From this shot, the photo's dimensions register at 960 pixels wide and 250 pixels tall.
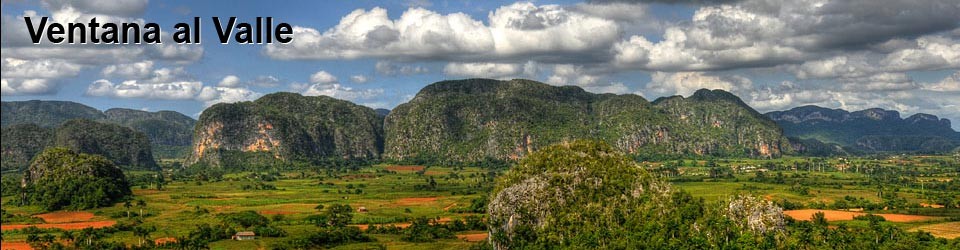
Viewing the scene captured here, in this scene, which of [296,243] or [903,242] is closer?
[903,242]

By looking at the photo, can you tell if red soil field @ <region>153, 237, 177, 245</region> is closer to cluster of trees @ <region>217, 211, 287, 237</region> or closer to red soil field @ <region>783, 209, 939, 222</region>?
cluster of trees @ <region>217, 211, 287, 237</region>

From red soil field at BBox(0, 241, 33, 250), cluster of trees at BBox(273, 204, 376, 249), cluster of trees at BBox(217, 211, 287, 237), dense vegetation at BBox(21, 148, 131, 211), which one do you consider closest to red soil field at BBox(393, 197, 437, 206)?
cluster of trees at BBox(273, 204, 376, 249)

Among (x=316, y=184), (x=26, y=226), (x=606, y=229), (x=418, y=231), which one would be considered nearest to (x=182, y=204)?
(x=26, y=226)

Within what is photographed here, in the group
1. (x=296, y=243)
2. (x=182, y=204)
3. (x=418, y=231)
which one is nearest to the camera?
(x=296, y=243)

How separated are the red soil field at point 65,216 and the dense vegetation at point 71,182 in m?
Result: 5.24

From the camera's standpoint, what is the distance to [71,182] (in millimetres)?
139250

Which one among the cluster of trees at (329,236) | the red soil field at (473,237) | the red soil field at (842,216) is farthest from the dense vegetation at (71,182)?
the red soil field at (842,216)

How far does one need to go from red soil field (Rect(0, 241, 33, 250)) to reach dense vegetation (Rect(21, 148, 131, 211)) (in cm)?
4528

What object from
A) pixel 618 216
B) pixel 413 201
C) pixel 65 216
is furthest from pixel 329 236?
pixel 65 216

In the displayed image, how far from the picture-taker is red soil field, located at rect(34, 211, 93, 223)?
384ft

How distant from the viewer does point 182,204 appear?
438 feet

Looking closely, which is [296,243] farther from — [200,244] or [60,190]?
[60,190]

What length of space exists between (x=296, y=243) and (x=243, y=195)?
235 ft

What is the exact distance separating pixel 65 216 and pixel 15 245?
38.7 m
